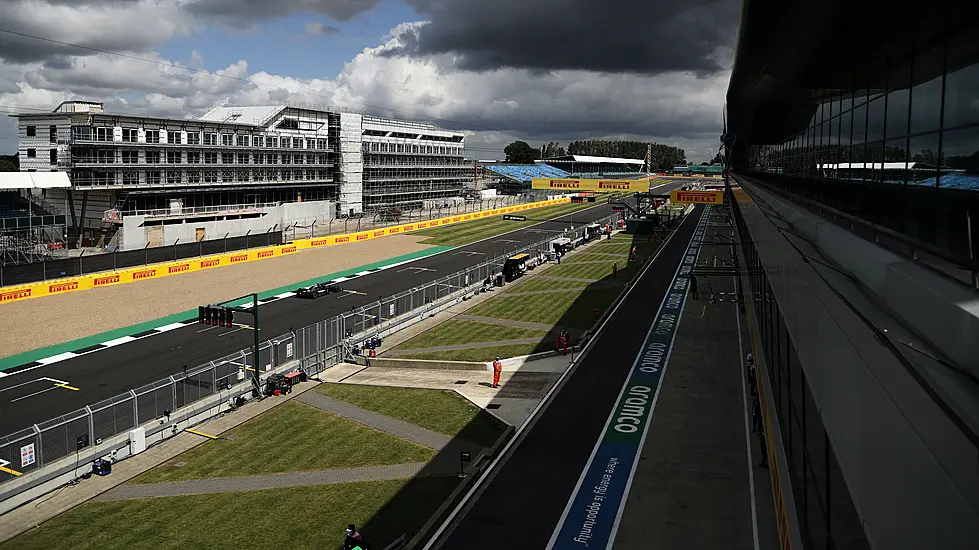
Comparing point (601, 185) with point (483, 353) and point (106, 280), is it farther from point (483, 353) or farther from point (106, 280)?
point (483, 353)

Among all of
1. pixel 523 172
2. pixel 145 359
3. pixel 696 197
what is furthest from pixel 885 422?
pixel 523 172

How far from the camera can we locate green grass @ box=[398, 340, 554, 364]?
29609mm

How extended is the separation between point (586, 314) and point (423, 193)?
231ft

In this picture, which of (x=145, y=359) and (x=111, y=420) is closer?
(x=111, y=420)

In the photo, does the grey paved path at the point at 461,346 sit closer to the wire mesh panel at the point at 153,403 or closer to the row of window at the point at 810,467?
the wire mesh panel at the point at 153,403

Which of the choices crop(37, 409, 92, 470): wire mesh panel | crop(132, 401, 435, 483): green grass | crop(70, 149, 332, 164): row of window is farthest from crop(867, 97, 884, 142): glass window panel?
crop(70, 149, 332, 164): row of window

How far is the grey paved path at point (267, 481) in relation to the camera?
17.5 meters

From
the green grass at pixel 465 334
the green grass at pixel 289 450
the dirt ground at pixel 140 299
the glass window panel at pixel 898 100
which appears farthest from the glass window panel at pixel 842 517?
the dirt ground at pixel 140 299

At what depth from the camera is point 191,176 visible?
64.4 meters

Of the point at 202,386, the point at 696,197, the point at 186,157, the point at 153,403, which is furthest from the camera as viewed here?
the point at 186,157

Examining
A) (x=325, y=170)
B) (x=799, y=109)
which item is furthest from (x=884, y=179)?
(x=325, y=170)

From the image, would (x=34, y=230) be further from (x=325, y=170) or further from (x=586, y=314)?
(x=586, y=314)

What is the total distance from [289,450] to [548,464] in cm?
756

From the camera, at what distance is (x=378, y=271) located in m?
50.4
